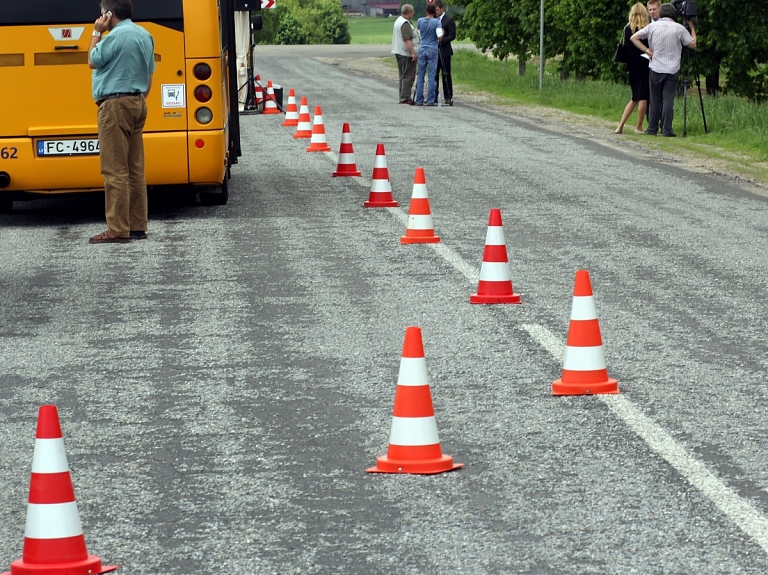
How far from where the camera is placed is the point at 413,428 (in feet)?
18.4

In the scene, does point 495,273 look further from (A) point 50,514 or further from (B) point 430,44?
(B) point 430,44

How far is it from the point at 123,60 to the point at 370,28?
144 metres

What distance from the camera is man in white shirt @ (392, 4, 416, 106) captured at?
29.3 m

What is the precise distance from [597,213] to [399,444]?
26.7ft

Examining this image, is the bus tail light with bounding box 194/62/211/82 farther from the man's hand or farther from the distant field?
the distant field

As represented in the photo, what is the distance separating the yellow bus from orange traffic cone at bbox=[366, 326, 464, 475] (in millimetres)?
7916

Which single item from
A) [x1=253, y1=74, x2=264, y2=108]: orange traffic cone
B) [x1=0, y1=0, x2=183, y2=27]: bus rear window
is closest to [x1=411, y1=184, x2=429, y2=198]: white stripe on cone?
[x1=0, y1=0, x2=183, y2=27]: bus rear window

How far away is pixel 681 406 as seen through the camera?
6.51 meters

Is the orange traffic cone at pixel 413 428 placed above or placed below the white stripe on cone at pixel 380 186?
above

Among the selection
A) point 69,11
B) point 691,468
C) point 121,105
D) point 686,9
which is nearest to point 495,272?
point 691,468

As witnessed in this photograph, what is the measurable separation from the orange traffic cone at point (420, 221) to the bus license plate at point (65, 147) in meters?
3.16

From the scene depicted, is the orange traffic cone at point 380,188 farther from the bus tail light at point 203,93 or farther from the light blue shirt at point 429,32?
the light blue shirt at point 429,32

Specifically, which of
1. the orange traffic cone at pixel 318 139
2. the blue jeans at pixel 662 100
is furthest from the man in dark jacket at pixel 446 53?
the orange traffic cone at pixel 318 139

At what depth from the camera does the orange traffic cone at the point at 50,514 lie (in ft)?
14.5
